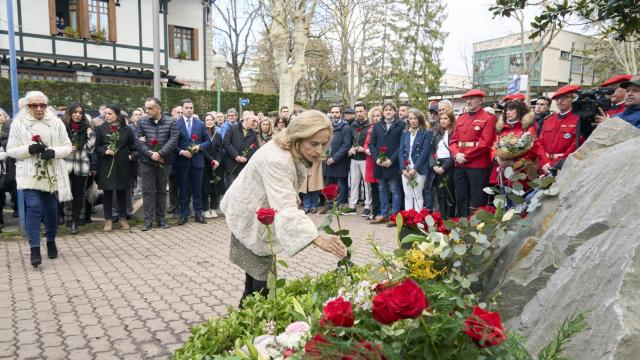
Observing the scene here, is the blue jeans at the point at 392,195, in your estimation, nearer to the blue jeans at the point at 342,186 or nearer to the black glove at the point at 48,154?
the blue jeans at the point at 342,186

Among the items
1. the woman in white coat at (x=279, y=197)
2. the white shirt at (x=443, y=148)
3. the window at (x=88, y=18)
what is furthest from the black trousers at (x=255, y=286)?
the window at (x=88, y=18)

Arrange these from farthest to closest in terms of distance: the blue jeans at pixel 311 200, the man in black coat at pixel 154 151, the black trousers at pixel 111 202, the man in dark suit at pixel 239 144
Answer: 1. the blue jeans at pixel 311 200
2. the man in dark suit at pixel 239 144
3. the black trousers at pixel 111 202
4. the man in black coat at pixel 154 151

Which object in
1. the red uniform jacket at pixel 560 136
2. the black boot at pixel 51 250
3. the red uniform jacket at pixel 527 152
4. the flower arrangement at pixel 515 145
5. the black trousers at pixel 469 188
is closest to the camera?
the flower arrangement at pixel 515 145

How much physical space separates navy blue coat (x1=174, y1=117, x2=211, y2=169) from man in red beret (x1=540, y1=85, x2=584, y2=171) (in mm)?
5729

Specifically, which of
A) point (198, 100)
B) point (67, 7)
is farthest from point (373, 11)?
point (67, 7)

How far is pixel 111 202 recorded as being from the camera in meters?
8.18

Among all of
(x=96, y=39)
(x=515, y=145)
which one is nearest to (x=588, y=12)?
(x=515, y=145)

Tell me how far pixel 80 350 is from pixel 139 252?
3170mm

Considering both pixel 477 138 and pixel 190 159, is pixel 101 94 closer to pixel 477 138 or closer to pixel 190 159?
pixel 190 159

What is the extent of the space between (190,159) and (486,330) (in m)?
8.07

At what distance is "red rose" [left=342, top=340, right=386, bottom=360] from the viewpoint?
4.50ft

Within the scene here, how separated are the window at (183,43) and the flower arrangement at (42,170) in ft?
72.6

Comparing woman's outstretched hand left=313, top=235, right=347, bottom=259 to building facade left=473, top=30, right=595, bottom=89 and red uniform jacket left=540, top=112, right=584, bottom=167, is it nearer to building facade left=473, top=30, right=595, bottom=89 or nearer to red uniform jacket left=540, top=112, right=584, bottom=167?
red uniform jacket left=540, top=112, right=584, bottom=167

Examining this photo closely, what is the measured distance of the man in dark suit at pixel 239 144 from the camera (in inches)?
370
